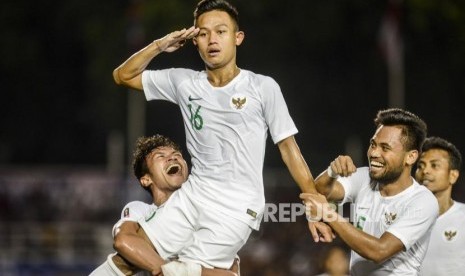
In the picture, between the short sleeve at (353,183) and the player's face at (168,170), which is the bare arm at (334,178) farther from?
the player's face at (168,170)

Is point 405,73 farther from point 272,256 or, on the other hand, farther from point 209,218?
point 209,218

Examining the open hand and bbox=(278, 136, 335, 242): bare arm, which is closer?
bbox=(278, 136, 335, 242): bare arm

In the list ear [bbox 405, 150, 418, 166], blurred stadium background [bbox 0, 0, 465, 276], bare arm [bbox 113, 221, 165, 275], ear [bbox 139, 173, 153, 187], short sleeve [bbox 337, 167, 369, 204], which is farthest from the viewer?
blurred stadium background [bbox 0, 0, 465, 276]

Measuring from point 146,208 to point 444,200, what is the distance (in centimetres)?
250

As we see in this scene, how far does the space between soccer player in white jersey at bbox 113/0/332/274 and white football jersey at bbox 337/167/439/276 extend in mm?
599

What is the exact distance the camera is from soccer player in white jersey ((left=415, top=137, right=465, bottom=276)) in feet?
28.7

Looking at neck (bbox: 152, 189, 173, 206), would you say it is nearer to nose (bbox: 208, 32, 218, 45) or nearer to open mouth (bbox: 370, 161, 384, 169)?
nose (bbox: 208, 32, 218, 45)

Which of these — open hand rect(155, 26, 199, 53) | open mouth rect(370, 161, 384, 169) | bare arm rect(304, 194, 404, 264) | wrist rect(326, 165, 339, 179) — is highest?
open hand rect(155, 26, 199, 53)

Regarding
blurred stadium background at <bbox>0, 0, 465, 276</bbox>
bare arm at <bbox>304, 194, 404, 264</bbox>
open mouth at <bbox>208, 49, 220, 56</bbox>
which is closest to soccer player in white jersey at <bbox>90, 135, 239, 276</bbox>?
bare arm at <bbox>304, 194, 404, 264</bbox>

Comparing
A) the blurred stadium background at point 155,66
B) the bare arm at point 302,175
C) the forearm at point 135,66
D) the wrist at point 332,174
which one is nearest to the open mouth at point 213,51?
the forearm at point 135,66

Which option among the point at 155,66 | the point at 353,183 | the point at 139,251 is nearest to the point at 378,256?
the point at 353,183

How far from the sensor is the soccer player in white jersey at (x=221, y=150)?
732 centimetres

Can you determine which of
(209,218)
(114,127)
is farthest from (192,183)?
(114,127)

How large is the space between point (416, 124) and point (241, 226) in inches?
56.5
